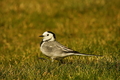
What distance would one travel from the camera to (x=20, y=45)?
1016 centimetres

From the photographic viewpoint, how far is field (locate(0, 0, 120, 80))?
5855 millimetres

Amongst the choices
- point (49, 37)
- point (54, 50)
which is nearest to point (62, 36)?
point (49, 37)

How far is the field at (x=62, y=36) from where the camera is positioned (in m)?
5.86

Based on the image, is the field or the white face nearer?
the field

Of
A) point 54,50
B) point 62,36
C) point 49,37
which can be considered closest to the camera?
point 54,50

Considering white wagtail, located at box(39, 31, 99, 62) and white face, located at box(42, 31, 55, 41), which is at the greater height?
white face, located at box(42, 31, 55, 41)

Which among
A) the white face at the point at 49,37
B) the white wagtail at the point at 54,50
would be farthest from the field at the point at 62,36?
the white face at the point at 49,37

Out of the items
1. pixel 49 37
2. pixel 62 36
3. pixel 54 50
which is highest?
pixel 62 36

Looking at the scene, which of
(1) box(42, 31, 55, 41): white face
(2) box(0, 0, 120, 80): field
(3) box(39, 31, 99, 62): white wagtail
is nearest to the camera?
(2) box(0, 0, 120, 80): field

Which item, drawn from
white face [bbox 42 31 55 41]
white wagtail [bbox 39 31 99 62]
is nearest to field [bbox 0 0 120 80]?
white wagtail [bbox 39 31 99 62]

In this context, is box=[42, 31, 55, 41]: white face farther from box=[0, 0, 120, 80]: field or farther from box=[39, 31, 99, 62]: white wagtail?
box=[0, 0, 120, 80]: field

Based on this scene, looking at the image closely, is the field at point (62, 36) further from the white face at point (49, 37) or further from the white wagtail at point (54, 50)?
the white face at point (49, 37)

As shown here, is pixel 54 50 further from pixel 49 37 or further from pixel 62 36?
pixel 62 36

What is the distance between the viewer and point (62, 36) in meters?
11.5
